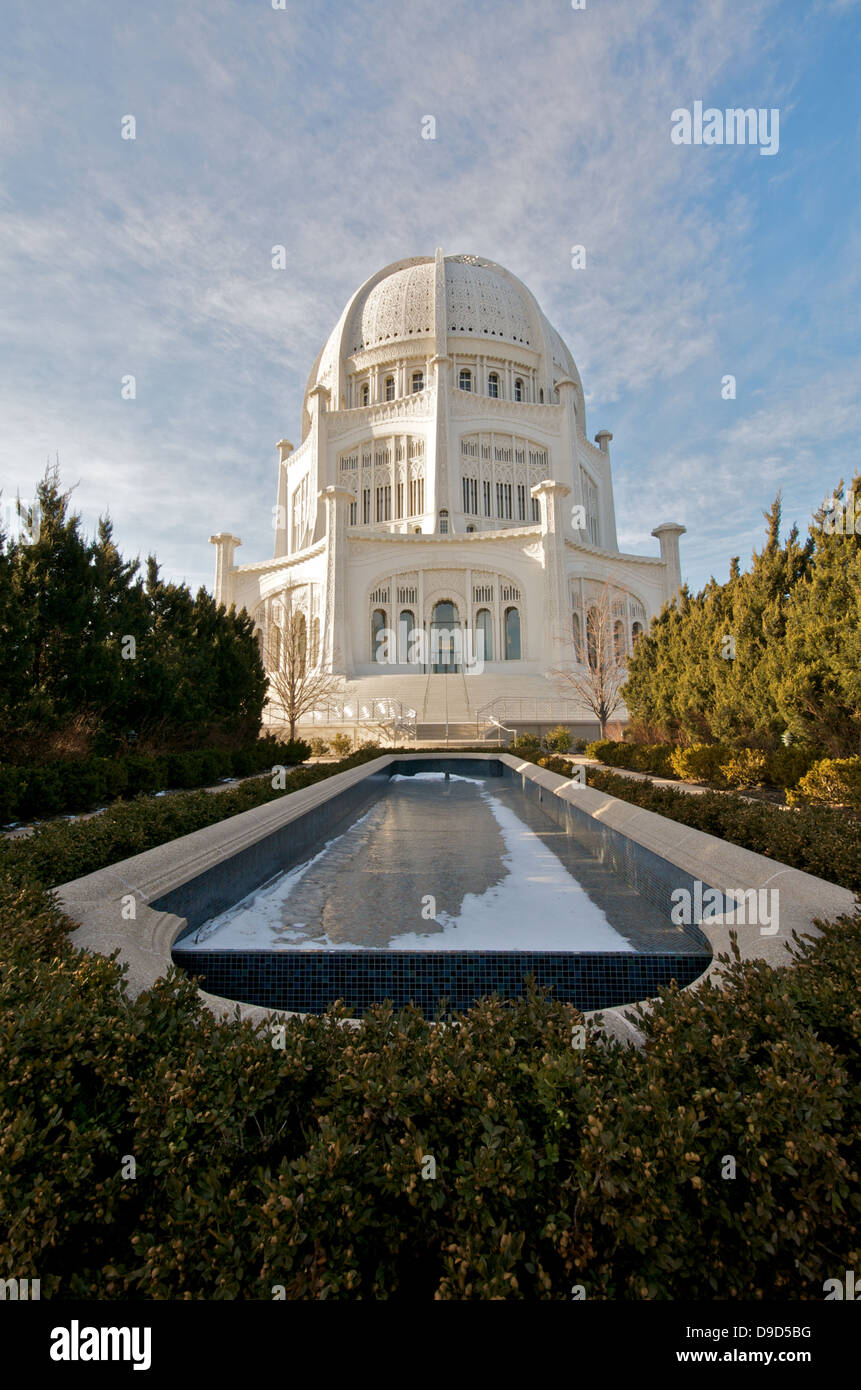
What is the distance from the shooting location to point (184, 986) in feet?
7.59

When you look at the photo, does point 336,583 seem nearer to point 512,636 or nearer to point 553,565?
point 512,636

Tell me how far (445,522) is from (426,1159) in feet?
137

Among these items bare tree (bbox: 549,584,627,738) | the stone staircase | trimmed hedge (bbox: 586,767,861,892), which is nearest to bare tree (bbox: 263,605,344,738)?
the stone staircase

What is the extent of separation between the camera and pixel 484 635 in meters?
38.1

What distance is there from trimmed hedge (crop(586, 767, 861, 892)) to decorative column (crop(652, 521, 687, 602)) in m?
37.4

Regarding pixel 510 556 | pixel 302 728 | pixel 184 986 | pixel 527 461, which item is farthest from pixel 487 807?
pixel 527 461

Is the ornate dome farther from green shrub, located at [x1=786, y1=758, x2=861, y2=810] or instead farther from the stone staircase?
green shrub, located at [x1=786, y1=758, x2=861, y2=810]

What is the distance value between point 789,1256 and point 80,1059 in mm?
1841

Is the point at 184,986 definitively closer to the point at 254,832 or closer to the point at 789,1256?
the point at 789,1256

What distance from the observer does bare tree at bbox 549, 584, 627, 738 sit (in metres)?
23.4

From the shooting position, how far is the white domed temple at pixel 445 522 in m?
35.3

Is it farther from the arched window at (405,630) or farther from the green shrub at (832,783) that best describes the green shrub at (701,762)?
the arched window at (405,630)

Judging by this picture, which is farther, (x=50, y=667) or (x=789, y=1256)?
(x=50, y=667)

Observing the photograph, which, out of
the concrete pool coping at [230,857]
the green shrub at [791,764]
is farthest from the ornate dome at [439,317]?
the concrete pool coping at [230,857]
